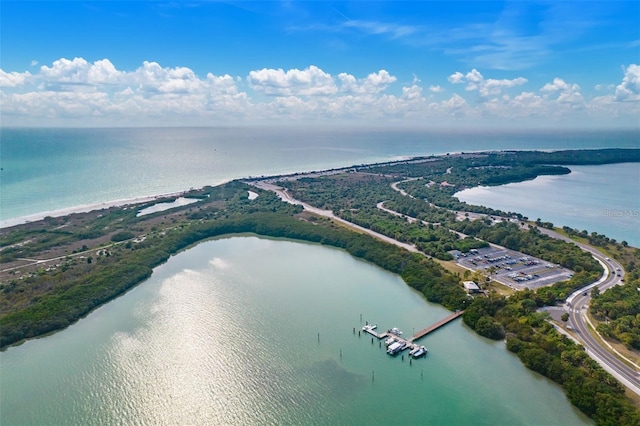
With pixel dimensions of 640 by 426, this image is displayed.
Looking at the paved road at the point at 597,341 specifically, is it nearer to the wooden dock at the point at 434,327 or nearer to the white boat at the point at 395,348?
the wooden dock at the point at 434,327

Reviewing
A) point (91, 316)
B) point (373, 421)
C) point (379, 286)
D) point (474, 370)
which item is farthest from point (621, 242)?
point (91, 316)

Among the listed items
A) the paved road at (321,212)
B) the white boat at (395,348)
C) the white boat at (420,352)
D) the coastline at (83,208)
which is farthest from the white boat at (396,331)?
the coastline at (83,208)

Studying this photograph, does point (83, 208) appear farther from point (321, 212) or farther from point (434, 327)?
point (434, 327)

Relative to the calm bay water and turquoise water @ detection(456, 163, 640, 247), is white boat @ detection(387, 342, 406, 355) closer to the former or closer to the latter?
the calm bay water

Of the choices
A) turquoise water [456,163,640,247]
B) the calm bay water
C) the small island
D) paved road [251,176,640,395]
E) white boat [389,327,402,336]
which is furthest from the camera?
turquoise water [456,163,640,247]

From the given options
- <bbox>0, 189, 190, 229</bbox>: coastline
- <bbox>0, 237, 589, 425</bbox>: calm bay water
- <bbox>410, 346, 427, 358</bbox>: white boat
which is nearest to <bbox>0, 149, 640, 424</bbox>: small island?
<bbox>0, 237, 589, 425</bbox>: calm bay water
